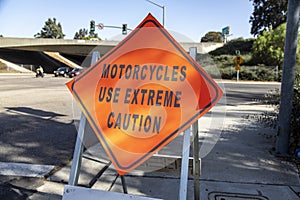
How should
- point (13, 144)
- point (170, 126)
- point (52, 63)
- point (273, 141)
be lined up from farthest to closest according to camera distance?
point (52, 63), point (273, 141), point (13, 144), point (170, 126)

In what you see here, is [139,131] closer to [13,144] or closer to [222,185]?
[222,185]

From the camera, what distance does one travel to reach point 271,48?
118 ft

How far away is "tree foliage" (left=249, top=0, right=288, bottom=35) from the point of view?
189 ft

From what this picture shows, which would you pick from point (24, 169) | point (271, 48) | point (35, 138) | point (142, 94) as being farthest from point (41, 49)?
point (142, 94)

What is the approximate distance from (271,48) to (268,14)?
28.9 metres

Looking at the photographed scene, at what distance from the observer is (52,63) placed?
60.0m

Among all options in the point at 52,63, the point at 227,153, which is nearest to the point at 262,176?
the point at 227,153

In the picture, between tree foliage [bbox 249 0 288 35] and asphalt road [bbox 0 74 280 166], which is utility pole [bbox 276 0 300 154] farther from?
tree foliage [bbox 249 0 288 35]

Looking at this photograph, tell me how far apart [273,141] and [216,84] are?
12.8 feet

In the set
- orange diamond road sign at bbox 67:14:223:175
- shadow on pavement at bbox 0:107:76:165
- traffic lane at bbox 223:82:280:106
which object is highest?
orange diamond road sign at bbox 67:14:223:175

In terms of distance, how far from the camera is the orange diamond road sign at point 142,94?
1.94 meters

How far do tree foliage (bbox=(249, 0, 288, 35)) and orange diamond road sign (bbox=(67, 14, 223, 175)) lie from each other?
2367 inches

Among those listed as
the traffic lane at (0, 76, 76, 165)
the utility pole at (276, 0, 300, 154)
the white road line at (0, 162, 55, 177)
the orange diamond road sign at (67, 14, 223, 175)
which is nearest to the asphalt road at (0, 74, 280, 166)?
the traffic lane at (0, 76, 76, 165)

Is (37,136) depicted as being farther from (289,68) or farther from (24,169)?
(289,68)
